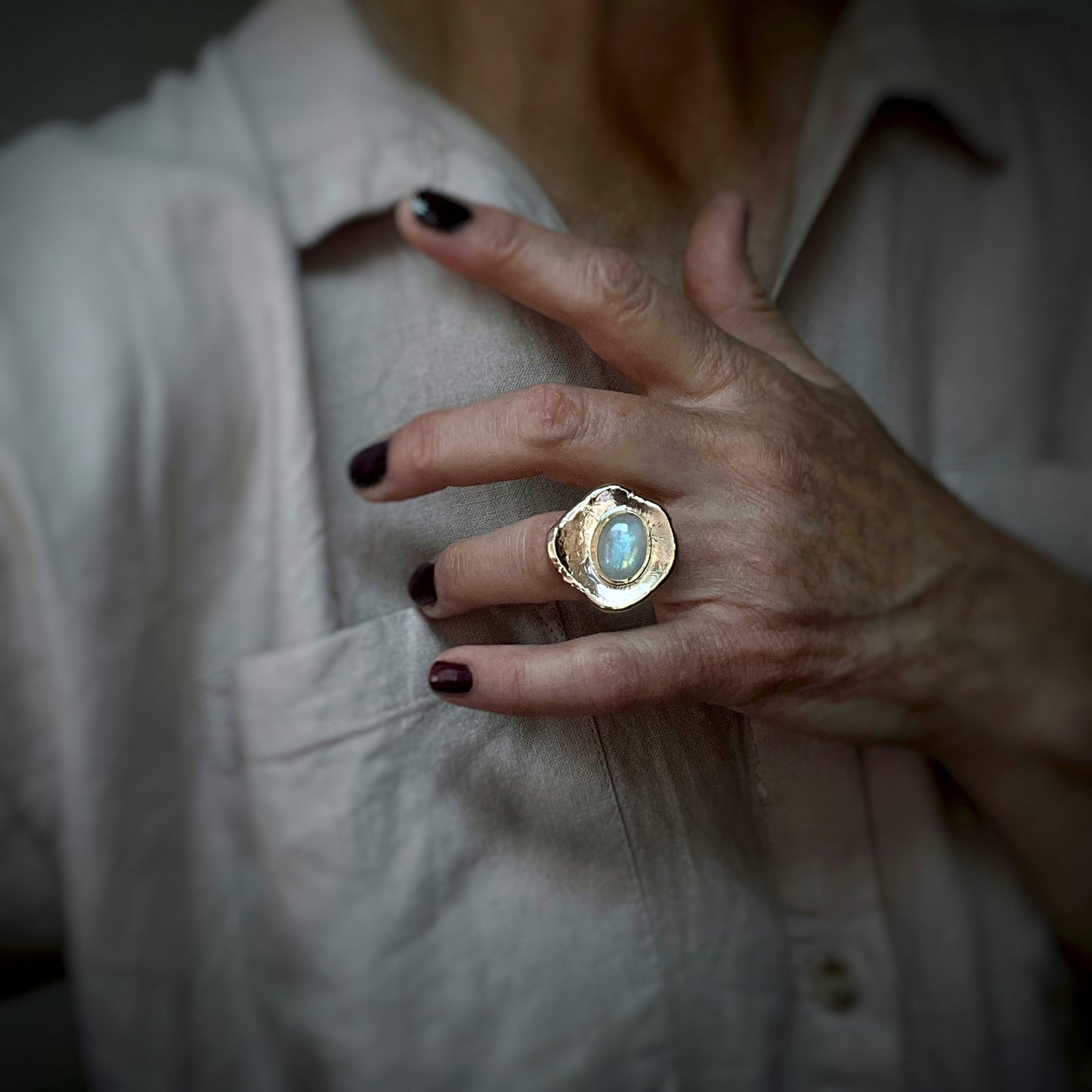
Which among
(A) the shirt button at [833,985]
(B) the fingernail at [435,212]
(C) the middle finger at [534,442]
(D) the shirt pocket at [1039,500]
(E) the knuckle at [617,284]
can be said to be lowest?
(A) the shirt button at [833,985]

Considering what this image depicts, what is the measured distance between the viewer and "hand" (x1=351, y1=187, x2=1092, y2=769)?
34 centimetres

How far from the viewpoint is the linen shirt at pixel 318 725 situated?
37cm

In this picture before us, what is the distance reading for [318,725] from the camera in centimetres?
38

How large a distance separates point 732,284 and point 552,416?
0.53 feet

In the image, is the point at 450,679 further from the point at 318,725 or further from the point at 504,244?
the point at 504,244

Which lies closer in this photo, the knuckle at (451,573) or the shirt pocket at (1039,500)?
the knuckle at (451,573)

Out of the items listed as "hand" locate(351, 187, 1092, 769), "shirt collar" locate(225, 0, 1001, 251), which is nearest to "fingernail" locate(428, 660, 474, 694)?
"hand" locate(351, 187, 1092, 769)

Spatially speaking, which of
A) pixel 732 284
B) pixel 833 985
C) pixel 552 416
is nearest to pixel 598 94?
pixel 732 284

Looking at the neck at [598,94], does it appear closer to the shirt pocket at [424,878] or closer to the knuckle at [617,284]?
the knuckle at [617,284]

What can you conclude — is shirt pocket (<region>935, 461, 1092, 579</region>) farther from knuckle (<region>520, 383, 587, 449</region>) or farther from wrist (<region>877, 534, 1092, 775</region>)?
knuckle (<region>520, 383, 587, 449</region>)

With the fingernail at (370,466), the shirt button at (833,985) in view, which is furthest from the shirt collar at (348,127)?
the shirt button at (833,985)

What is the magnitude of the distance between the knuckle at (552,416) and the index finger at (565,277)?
0.05m

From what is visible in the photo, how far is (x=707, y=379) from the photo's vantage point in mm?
386

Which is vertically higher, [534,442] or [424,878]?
[534,442]
